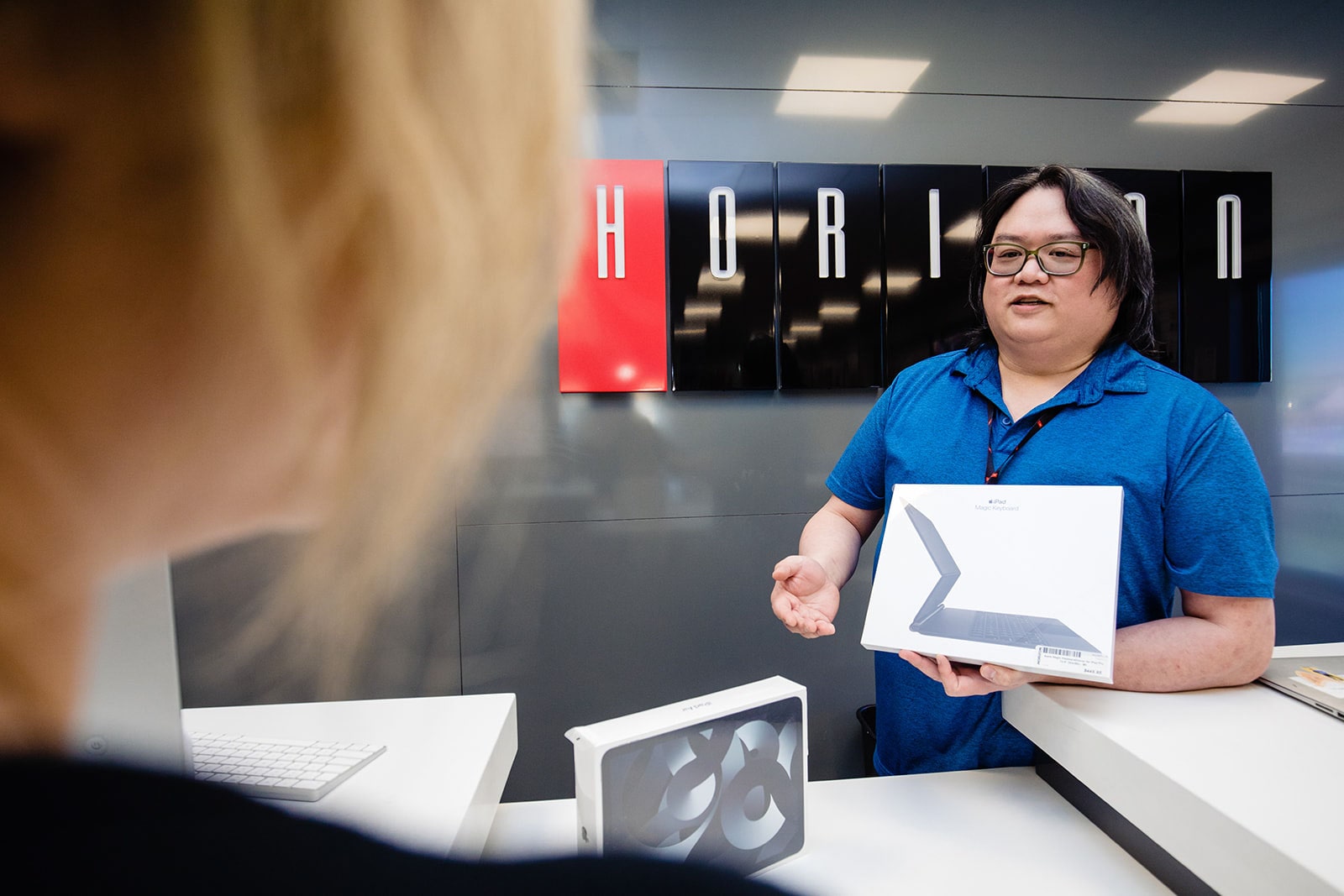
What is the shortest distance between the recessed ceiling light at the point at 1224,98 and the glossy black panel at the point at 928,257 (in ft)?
2.67

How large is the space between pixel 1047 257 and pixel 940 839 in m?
1.06

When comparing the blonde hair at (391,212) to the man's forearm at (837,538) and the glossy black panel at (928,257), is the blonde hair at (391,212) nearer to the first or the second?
the man's forearm at (837,538)

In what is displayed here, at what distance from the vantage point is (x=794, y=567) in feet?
4.17

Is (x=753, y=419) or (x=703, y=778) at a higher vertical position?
→ (x=753, y=419)

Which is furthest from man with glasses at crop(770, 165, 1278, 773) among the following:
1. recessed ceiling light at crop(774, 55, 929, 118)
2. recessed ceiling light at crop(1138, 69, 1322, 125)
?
recessed ceiling light at crop(1138, 69, 1322, 125)

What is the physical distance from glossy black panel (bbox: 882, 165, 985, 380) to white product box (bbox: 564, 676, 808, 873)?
5.99 feet

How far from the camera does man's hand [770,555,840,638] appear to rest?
1228 mm

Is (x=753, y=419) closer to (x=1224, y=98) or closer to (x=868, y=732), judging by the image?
(x=868, y=732)

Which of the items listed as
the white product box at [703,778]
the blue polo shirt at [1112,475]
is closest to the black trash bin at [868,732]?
the blue polo shirt at [1112,475]

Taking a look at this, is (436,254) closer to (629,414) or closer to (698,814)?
(698,814)

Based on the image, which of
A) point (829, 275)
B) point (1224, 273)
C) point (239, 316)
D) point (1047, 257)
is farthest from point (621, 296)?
point (1224, 273)

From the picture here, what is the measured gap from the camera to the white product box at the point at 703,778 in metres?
0.74

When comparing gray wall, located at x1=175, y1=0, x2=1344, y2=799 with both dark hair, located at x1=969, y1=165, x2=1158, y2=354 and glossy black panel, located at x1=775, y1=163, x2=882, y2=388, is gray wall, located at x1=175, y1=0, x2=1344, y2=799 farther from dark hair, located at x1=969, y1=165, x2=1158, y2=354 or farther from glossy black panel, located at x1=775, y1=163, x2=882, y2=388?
dark hair, located at x1=969, y1=165, x2=1158, y2=354

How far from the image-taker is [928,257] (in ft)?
8.00
